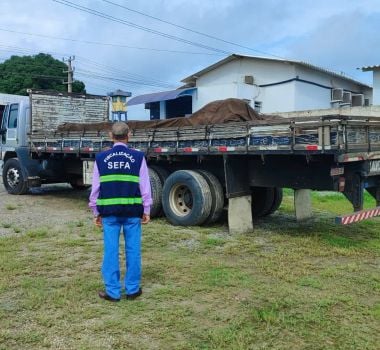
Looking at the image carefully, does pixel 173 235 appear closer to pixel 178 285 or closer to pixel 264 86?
pixel 178 285

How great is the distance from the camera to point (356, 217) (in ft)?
23.3

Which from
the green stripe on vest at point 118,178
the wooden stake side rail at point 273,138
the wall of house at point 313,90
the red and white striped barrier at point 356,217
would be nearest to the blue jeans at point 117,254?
the green stripe on vest at point 118,178

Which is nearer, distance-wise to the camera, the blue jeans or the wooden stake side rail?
the blue jeans

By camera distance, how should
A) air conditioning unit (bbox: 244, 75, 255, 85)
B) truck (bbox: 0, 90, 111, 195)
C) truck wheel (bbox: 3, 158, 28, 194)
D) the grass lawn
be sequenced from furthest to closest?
air conditioning unit (bbox: 244, 75, 255, 85)
truck wheel (bbox: 3, 158, 28, 194)
truck (bbox: 0, 90, 111, 195)
the grass lawn

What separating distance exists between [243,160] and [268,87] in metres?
22.1

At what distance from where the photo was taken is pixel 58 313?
447cm

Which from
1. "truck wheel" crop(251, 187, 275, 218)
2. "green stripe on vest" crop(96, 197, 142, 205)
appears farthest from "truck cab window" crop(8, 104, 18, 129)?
"green stripe on vest" crop(96, 197, 142, 205)

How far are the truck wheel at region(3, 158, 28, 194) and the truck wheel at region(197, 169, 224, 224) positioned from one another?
648 cm

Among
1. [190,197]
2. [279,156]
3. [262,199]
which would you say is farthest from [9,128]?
[279,156]

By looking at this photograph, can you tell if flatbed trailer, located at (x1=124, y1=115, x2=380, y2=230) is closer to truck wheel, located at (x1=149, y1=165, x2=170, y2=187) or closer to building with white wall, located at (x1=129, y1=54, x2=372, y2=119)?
truck wheel, located at (x1=149, y1=165, x2=170, y2=187)

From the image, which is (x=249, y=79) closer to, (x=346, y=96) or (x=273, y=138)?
(x=346, y=96)

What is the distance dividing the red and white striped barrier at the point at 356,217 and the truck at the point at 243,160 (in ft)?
0.05

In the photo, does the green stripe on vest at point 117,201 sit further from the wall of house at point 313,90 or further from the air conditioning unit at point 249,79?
the air conditioning unit at point 249,79

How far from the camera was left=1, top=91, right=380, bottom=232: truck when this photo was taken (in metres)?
6.95
